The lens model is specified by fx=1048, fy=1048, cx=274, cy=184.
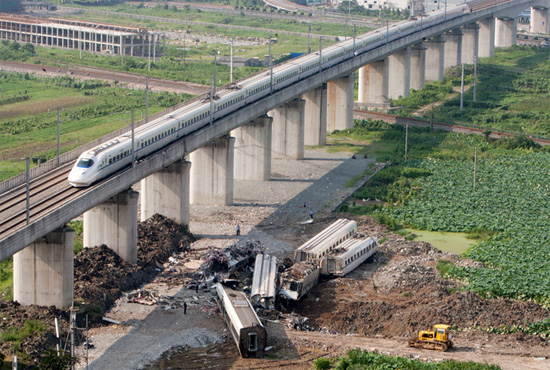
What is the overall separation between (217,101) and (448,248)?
25.9 meters

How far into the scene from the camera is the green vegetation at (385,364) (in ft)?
189

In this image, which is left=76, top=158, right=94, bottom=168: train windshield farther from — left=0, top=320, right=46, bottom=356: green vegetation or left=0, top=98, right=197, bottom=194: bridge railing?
left=0, top=320, right=46, bottom=356: green vegetation

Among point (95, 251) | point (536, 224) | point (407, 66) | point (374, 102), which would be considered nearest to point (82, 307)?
point (95, 251)

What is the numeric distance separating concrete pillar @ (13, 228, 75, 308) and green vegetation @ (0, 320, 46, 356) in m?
4.28

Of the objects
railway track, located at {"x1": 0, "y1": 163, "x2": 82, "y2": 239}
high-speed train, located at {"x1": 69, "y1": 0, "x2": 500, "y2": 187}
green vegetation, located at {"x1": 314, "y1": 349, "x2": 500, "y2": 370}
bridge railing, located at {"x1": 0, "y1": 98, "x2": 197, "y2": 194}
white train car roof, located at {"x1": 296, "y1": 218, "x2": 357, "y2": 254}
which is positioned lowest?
green vegetation, located at {"x1": 314, "y1": 349, "x2": 500, "y2": 370}

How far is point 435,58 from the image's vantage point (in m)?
181

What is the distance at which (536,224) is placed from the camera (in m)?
89.8

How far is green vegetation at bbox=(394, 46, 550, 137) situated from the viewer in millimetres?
Result: 146125

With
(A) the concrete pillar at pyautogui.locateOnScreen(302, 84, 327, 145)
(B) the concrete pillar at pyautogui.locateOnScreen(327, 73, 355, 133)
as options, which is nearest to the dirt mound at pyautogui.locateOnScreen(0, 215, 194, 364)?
(A) the concrete pillar at pyautogui.locateOnScreen(302, 84, 327, 145)

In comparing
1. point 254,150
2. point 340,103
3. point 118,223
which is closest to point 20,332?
point 118,223

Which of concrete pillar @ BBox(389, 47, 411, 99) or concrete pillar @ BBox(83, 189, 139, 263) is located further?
concrete pillar @ BBox(389, 47, 411, 99)

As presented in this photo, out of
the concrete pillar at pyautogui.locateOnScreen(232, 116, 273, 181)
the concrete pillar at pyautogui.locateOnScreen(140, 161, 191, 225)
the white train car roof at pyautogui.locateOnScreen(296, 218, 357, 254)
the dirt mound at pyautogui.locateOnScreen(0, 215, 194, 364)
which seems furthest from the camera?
the concrete pillar at pyautogui.locateOnScreen(232, 116, 273, 181)

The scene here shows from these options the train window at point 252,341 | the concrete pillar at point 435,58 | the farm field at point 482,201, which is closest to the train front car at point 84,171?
the train window at point 252,341

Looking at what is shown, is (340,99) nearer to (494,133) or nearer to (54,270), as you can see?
(494,133)
